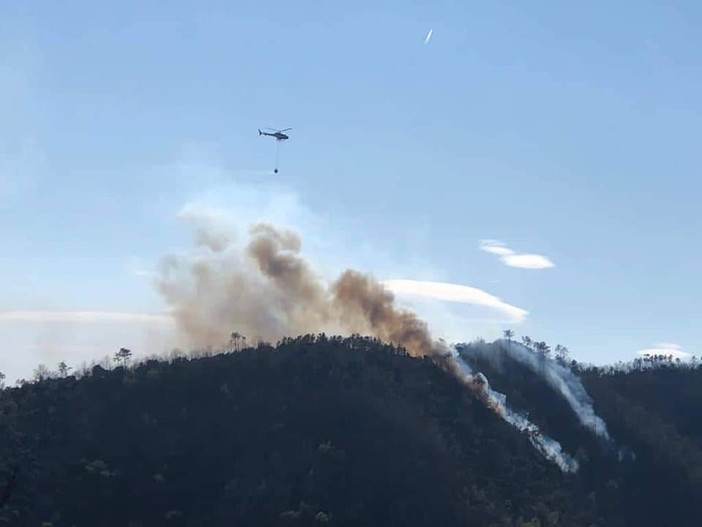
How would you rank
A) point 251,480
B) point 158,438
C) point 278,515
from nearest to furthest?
point 278,515 → point 251,480 → point 158,438

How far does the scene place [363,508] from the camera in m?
172

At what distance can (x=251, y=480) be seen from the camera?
18000cm

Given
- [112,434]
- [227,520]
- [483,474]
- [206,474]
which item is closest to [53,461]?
[112,434]

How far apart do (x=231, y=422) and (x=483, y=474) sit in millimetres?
50864

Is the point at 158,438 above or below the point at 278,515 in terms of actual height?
above

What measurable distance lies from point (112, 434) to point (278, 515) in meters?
45.7

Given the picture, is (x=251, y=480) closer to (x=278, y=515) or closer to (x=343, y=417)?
(x=278, y=515)

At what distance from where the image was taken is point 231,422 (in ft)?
654

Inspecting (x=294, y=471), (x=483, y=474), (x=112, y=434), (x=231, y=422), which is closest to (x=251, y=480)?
(x=294, y=471)

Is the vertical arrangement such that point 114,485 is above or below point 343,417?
below

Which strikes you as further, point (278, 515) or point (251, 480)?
point (251, 480)

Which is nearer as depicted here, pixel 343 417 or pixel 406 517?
pixel 406 517

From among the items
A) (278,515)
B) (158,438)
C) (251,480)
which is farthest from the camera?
(158,438)

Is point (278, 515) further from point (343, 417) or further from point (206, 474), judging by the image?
point (343, 417)
